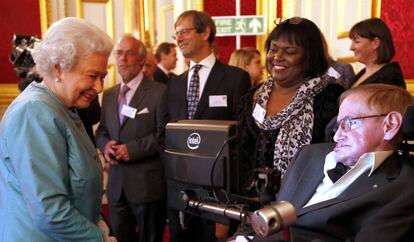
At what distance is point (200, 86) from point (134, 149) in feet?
1.94

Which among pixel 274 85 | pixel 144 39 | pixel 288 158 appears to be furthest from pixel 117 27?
pixel 288 158

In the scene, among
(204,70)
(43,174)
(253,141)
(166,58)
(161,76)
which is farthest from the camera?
(166,58)

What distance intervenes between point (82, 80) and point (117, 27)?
11.9ft

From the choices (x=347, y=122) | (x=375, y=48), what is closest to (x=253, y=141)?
(x=347, y=122)

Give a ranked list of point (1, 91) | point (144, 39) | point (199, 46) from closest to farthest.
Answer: point (199, 46), point (1, 91), point (144, 39)

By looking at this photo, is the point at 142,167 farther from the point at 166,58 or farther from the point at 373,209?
the point at 166,58

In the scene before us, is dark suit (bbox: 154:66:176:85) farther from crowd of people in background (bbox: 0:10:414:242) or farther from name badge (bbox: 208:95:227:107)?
name badge (bbox: 208:95:227:107)

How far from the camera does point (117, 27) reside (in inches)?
191

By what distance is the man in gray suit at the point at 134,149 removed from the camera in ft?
8.93

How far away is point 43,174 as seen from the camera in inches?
49.2

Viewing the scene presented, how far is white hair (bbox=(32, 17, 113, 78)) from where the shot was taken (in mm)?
1324

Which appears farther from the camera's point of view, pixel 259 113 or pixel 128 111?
pixel 128 111

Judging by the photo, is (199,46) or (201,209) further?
(199,46)

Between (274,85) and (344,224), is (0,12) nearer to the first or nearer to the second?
(274,85)
